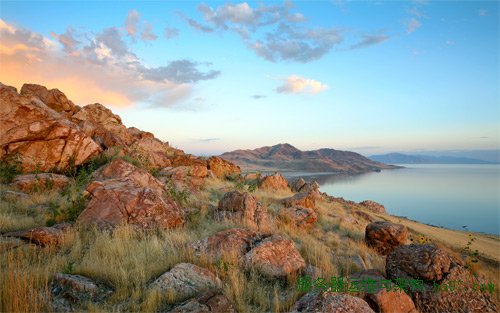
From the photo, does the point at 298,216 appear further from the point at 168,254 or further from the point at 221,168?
the point at 221,168

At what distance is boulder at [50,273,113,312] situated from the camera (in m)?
3.96

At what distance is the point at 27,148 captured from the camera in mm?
12242

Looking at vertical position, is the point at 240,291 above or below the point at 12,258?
below

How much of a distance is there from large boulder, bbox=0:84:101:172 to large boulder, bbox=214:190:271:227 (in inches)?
285

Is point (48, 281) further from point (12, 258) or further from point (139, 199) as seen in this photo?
point (139, 199)

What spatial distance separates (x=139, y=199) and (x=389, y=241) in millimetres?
8390

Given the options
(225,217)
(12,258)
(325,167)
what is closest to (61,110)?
(225,217)

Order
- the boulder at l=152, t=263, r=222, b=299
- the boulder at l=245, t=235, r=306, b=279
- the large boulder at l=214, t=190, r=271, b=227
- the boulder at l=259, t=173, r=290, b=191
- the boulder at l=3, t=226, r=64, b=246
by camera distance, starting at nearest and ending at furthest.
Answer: the boulder at l=152, t=263, r=222, b=299 → the boulder at l=245, t=235, r=306, b=279 → the boulder at l=3, t=226, r=64, b=246 → the large boulder at l=214, t=190, r=271, b=227 → the boulder at l=259, t=173, r=290, b=191

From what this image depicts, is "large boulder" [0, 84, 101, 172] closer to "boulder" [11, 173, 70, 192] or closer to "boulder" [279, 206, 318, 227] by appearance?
"boulder" [11, 173, 70, 192]

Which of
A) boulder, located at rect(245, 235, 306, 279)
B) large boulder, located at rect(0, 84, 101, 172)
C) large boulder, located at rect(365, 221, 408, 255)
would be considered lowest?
large boulder, located at rect(365, 221, 408, 255)

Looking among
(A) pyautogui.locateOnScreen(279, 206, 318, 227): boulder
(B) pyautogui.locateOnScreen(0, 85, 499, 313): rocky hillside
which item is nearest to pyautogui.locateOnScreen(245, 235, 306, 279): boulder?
(B) pyautogui.locateOnScreen(0, 85, 499, 313): rocky hillside

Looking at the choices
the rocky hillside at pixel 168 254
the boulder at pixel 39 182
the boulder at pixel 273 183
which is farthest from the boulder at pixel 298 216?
the boulder at pixel 273 183

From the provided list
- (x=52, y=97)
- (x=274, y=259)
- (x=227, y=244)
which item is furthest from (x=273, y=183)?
(x=274, y=259)

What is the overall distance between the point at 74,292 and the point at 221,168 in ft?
66.3
